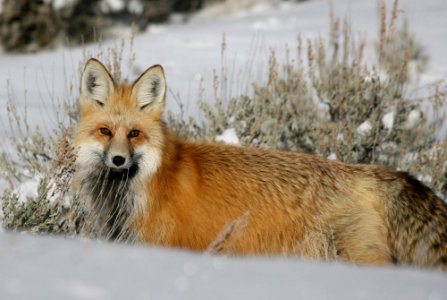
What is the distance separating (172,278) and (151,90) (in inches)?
109

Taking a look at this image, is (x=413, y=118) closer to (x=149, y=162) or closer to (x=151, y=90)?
(x=151, y=90)

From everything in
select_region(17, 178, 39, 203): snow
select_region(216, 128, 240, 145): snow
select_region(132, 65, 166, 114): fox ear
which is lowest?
select_region(17, 178, 39, 203): snow

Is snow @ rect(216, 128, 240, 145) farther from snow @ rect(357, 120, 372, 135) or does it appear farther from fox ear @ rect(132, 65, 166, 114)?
fox ear @ rect(132, 65, 166, 114)

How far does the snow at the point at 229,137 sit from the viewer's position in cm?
594

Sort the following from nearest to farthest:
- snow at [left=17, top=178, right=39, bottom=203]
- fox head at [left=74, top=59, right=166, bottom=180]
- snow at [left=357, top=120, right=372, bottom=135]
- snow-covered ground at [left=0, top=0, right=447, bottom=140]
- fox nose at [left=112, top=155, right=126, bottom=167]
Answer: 1. fox nose at [left=112, top=155, right=126, bottom=167]
2. fox head at [left=74, top=59, right=166, bottom=180]
3. snow at [left=17, top=178, right=39, bottom=203]
4. snow at [left=357, top=120, right=372, bottom=135]
5. snow-covered ground at [left=0, top=0, right=447, bottom=140]

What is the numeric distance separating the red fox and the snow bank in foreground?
1.97m

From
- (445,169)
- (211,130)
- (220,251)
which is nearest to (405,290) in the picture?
(220,251)

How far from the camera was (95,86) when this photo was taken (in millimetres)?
4379

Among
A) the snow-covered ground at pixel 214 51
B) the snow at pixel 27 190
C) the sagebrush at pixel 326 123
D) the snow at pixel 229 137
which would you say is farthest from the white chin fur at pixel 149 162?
Result: the snow-covered ground at pixel 214 51

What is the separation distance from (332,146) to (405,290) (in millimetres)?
4485

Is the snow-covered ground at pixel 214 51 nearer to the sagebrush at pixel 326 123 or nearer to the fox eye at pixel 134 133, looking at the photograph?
the sagebrush at pixel 326 123

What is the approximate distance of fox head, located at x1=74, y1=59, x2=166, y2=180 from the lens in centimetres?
411

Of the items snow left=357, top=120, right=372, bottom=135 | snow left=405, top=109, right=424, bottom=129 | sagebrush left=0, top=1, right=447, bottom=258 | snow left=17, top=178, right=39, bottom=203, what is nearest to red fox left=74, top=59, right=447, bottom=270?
snow left=17, top=178, right=39, bottom=203

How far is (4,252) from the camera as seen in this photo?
189 centimetres
